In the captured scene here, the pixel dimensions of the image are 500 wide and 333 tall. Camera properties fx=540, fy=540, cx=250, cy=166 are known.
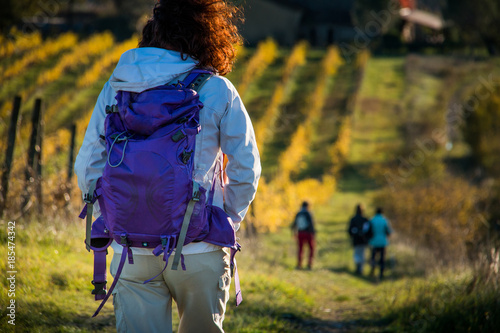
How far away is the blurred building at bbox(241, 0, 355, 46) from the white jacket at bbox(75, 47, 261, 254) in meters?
42.4

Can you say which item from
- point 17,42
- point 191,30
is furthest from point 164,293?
point 17,42

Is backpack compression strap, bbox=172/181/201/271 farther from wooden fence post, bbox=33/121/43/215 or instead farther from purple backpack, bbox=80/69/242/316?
wooden fence post, bbox=33/121/43/215

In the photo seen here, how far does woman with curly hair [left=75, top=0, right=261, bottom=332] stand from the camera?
2.43m

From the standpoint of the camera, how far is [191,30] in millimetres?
2590

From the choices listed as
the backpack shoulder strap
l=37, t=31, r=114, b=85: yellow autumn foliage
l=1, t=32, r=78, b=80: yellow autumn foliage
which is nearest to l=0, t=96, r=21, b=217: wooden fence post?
the backpack shoulder strap

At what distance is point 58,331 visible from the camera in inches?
155

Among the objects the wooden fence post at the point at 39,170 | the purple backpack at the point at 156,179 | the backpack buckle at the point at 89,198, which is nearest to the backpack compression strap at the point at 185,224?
the purple backpack at the point at 156,179

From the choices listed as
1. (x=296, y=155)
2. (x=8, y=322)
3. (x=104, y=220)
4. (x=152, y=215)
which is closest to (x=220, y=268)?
(x=152, y=215)

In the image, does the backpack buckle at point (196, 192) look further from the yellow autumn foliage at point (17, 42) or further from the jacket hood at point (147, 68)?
the yellow autumn foliage at point (17, 42)

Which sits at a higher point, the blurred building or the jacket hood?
the blurred building

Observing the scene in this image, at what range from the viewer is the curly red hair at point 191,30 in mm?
2584

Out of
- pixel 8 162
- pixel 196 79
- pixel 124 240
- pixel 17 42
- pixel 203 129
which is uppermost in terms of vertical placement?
pixel 17 42

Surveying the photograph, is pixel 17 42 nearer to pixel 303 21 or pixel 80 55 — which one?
pixel 80 55

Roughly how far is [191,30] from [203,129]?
495 millimetres
